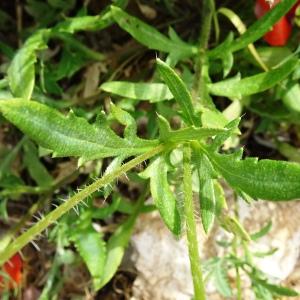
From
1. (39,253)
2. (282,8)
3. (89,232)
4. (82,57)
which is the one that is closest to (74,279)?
(39,253)

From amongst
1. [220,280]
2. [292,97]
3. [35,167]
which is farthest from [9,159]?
[292,97]

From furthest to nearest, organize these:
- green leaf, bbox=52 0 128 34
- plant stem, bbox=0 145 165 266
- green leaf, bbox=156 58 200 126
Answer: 1. green leaf, bbox=52 0 128 34
2. green leaf, bbox=156 58 200 126
3. plant stem, bbox=0 145 165 266

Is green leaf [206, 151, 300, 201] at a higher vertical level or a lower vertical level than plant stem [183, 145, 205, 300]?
higher

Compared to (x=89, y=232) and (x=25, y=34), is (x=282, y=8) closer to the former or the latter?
(x=89, y=232)

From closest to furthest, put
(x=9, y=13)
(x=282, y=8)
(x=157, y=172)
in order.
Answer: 1. (x=157, y=172)
2. (x=282, y=8)
3. (x=9, y=13)

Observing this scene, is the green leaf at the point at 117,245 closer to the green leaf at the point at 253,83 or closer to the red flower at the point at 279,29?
the green leaf at the point at 253,83

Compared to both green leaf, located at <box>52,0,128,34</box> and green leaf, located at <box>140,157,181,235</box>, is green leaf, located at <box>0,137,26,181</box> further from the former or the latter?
green leaf, located at <box>140,157,181,235</box>

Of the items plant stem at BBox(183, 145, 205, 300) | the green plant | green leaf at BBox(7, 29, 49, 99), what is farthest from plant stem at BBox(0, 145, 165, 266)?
green leaf at BBox(7, 29, 49, 99)
